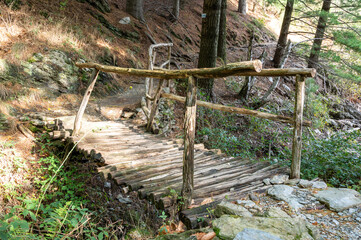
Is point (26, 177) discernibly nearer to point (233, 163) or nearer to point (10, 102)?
point (10, 102)

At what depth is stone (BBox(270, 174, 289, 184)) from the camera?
354 centimetres

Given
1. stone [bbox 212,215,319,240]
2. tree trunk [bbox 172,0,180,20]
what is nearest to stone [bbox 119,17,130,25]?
tree trunk [bbox 172,0,180,20]

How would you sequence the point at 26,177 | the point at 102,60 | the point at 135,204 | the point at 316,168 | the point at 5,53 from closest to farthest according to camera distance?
the point at 26,177 → the point at 316,168 → the point at 135,204 → the point at 5,53 → the point at 102,60

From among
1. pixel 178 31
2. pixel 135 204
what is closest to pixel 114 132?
pixel 135 204

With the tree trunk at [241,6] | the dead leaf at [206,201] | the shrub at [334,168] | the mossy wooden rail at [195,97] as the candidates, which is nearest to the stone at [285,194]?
the mossy wooden rail at [195,97]

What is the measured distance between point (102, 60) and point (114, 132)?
13.4 ft

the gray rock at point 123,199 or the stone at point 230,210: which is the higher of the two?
the stone at point 230,210

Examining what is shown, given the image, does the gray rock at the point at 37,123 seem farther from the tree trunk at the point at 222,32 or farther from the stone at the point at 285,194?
the tree trunk at the point at 222,32

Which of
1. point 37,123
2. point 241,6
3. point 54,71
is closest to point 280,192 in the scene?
point 37,123

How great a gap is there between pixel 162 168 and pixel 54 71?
4.90 metres

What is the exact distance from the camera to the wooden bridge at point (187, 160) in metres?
2.88

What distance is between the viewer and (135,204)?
522cm

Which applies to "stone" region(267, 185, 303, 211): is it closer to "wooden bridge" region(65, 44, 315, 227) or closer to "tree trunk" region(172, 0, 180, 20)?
"wooden bridge" region(65, 44, 315, 227)

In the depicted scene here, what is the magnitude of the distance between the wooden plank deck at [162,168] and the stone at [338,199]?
75 cm
